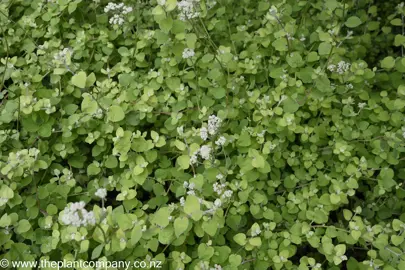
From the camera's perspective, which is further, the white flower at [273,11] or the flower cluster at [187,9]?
the white flower at [273,11]

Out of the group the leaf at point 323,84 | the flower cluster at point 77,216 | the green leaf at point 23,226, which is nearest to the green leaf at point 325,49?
the leaf at point 323,84

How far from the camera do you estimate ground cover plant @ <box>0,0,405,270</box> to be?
1.53m

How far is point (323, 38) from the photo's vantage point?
6.22 feet

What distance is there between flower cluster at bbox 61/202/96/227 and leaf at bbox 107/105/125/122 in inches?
19.9

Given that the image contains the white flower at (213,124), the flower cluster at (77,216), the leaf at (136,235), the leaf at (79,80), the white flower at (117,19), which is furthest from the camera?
the white flower at (117,19)

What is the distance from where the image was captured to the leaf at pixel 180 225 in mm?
1382

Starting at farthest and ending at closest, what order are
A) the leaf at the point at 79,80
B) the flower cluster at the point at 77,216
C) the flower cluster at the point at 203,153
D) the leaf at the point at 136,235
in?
the leaf at the point at 79,80 < the flower cluster at the point at 203,153 < the leaf at the point at 136,235 < the flower cluster at the point at 77,216

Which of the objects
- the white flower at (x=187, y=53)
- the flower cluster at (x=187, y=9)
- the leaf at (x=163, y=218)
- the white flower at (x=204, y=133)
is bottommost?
the leaf at (x=163, y=218)

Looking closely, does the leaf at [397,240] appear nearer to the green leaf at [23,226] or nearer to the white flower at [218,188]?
the white flower at [218,188]

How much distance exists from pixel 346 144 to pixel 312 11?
2.96 ft

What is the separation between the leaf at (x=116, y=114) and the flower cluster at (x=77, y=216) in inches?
19.9

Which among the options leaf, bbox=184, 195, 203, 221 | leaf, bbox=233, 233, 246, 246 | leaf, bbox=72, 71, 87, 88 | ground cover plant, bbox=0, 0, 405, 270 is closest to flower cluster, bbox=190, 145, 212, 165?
ground cover plant, bbox=0, 0, 405, 270

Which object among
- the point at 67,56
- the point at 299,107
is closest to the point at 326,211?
the point at 299,107

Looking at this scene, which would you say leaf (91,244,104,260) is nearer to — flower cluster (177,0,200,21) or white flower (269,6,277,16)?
flower cluster (177,0,200,21)
